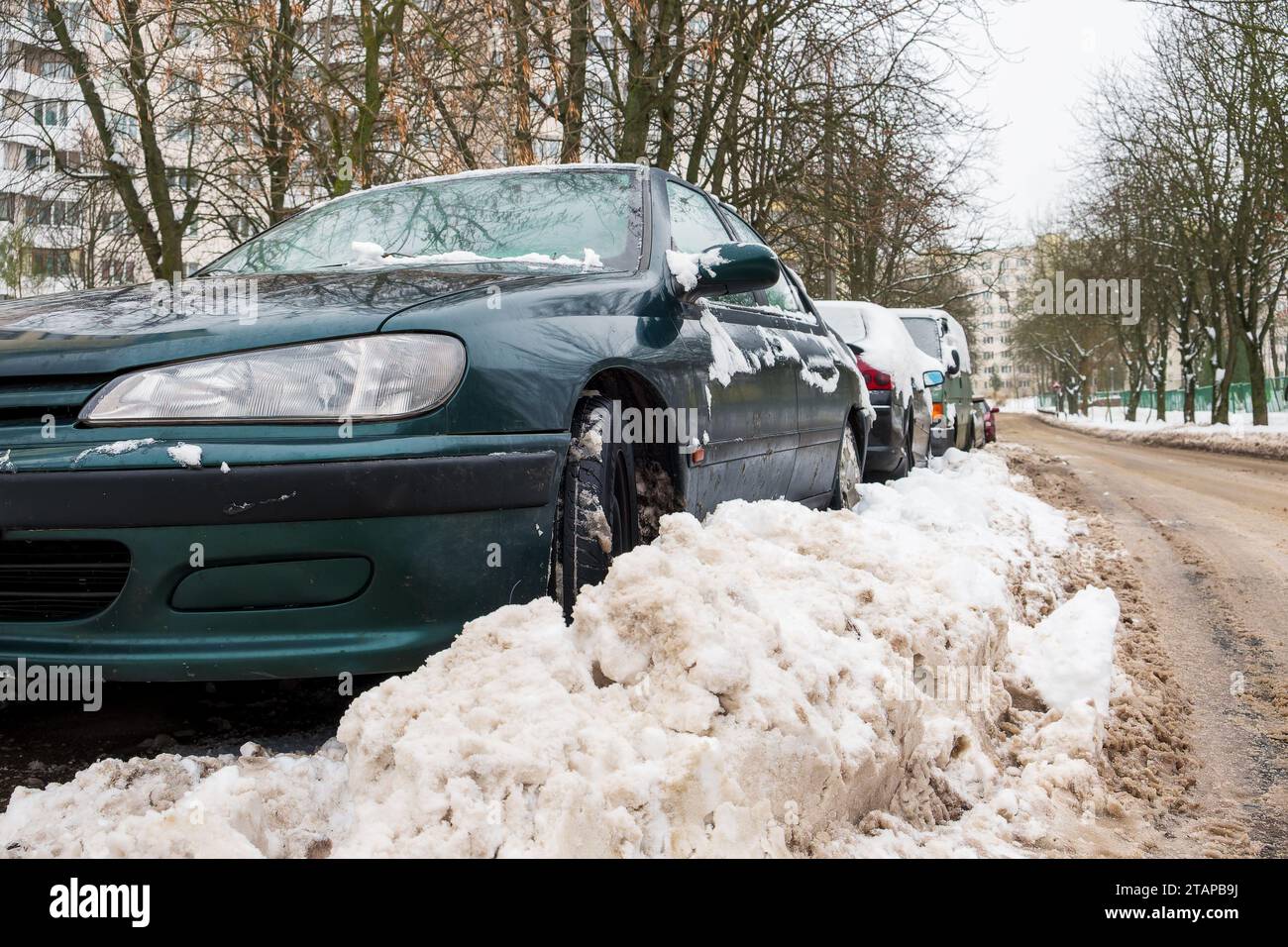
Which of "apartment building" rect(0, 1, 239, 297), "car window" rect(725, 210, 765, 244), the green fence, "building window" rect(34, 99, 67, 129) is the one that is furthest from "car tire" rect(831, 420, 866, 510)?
the green fence

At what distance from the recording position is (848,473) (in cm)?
589

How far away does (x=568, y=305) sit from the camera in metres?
2.81

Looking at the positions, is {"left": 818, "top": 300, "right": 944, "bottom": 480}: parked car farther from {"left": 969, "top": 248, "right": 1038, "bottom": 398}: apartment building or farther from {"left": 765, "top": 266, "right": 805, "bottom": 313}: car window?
{"left": 969, "top": 248, "right": 1038, "bottom": 398}: apartment building

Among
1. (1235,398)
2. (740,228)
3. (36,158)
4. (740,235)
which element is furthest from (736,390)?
(1235,398)

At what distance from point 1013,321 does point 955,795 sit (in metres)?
61.0

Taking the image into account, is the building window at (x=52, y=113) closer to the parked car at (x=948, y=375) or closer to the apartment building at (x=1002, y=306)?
the parked car at (x=948, y=375)

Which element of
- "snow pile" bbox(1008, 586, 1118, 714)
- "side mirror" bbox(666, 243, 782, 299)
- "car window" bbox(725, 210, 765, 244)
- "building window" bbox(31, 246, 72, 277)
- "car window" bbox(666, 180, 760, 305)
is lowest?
"snow pile" bbox(1008, 586, 1118, 714)

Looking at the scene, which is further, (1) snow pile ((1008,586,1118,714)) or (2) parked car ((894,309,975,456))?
(2) parked car ((894,309,975,456))

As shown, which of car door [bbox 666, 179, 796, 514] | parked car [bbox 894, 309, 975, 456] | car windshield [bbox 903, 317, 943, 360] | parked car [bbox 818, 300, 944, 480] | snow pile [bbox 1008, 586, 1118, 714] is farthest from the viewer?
car windshield [bbox 903, 317, 943, 360]

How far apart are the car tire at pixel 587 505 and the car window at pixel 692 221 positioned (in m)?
1.11

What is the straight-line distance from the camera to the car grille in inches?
91.1

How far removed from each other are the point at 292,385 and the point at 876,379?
6.09 m

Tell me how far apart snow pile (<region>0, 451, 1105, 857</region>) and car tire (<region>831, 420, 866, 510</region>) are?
95.1 inches
